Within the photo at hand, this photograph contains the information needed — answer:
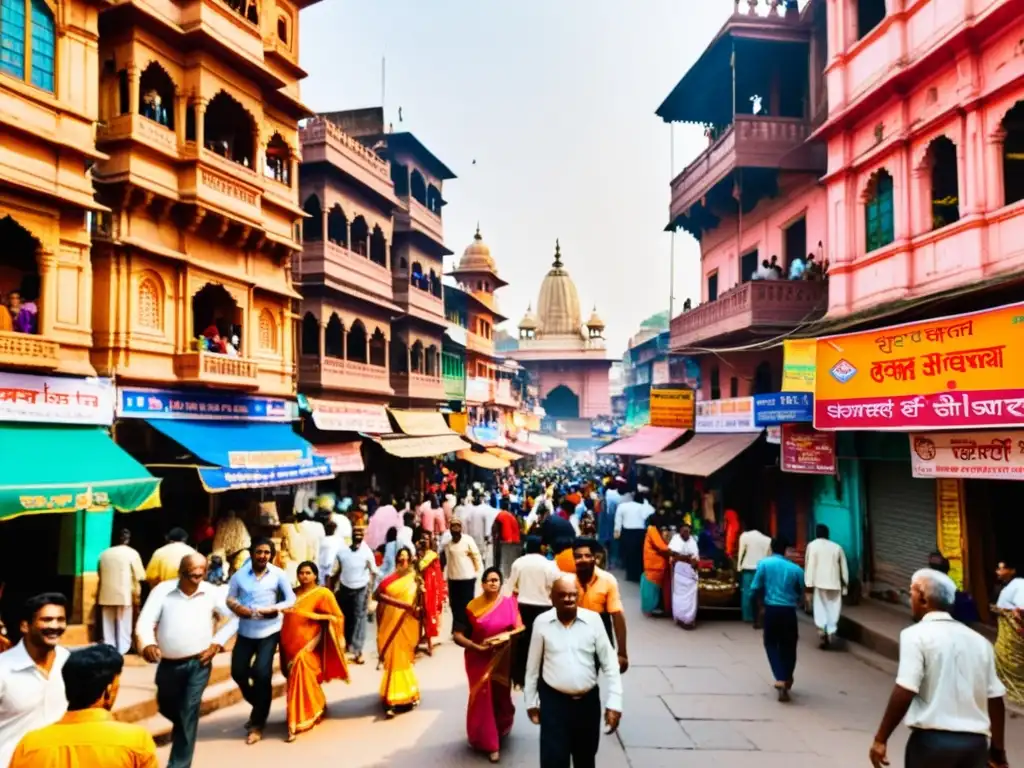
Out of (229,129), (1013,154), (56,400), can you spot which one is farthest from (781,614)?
(229,129)

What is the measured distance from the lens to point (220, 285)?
13.1 metres

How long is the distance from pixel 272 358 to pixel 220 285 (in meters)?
2.01

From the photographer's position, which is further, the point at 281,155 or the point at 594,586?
the point at 281,155

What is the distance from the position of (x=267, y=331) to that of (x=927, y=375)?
11345mm

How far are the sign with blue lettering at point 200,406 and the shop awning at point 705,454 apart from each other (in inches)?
312

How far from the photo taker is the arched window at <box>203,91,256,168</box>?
44.5 ft

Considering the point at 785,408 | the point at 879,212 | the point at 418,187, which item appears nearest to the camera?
the point at 785,408

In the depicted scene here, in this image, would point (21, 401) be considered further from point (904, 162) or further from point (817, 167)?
point (817, 167)

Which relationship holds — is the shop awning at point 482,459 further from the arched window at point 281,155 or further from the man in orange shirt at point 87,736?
the man in orange shirt at point 87,736

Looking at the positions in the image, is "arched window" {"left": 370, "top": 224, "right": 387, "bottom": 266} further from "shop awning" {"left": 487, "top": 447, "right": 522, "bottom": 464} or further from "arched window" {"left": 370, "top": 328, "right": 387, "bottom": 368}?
"shop awning" {"left": 487, "top": 447, "right": 522, "bottom": 464}

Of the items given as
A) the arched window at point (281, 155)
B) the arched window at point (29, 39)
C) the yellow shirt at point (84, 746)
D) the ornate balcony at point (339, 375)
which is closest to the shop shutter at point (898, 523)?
the yellow shirt at point (84, 746)

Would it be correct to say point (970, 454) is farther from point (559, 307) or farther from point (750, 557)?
point (559, 307)

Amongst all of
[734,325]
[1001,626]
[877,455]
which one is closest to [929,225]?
[877,455]

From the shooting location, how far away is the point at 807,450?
1162 centimetres
